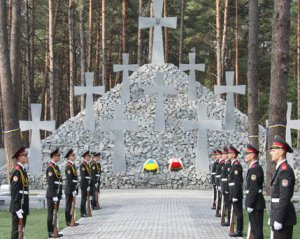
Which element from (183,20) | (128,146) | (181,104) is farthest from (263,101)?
(128,146)

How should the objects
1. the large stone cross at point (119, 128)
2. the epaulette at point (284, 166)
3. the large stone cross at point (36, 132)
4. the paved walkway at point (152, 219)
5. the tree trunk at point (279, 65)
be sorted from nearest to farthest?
the epaulette at point (284, 166), the paved walkway at point (152, 219), the tree trunk at point (279, 65), the large stone cross at point (36, 132), the large stone cross at point (119, 128)

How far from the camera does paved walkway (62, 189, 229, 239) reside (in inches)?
471

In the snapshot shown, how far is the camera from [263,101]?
1759 inches

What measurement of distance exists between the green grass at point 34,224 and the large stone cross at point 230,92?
13.2 metres

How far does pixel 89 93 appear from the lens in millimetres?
28234

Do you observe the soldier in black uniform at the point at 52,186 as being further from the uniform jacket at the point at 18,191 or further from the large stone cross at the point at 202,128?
the large stone cross at the point at 202,128

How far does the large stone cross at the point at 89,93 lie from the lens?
28.1 meters

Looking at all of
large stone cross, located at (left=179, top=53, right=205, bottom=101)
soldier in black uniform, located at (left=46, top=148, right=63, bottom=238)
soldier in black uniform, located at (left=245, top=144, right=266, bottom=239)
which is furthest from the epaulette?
large stone cross, located at (left=179, top=53, right=205, bottom=101)

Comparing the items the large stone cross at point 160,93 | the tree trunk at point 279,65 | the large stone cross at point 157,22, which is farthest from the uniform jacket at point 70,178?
the large stone cross at point 157,22

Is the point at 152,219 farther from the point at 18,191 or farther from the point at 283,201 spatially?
the point at 283,201

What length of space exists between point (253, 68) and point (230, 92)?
7.69 metres

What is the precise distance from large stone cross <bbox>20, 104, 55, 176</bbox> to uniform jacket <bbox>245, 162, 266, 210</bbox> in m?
15.0

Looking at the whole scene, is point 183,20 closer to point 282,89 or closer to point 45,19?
point 45,19

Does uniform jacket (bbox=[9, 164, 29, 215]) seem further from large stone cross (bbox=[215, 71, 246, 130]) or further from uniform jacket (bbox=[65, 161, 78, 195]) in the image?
large stone cross (bbox=[215, 71, 246, 130])
